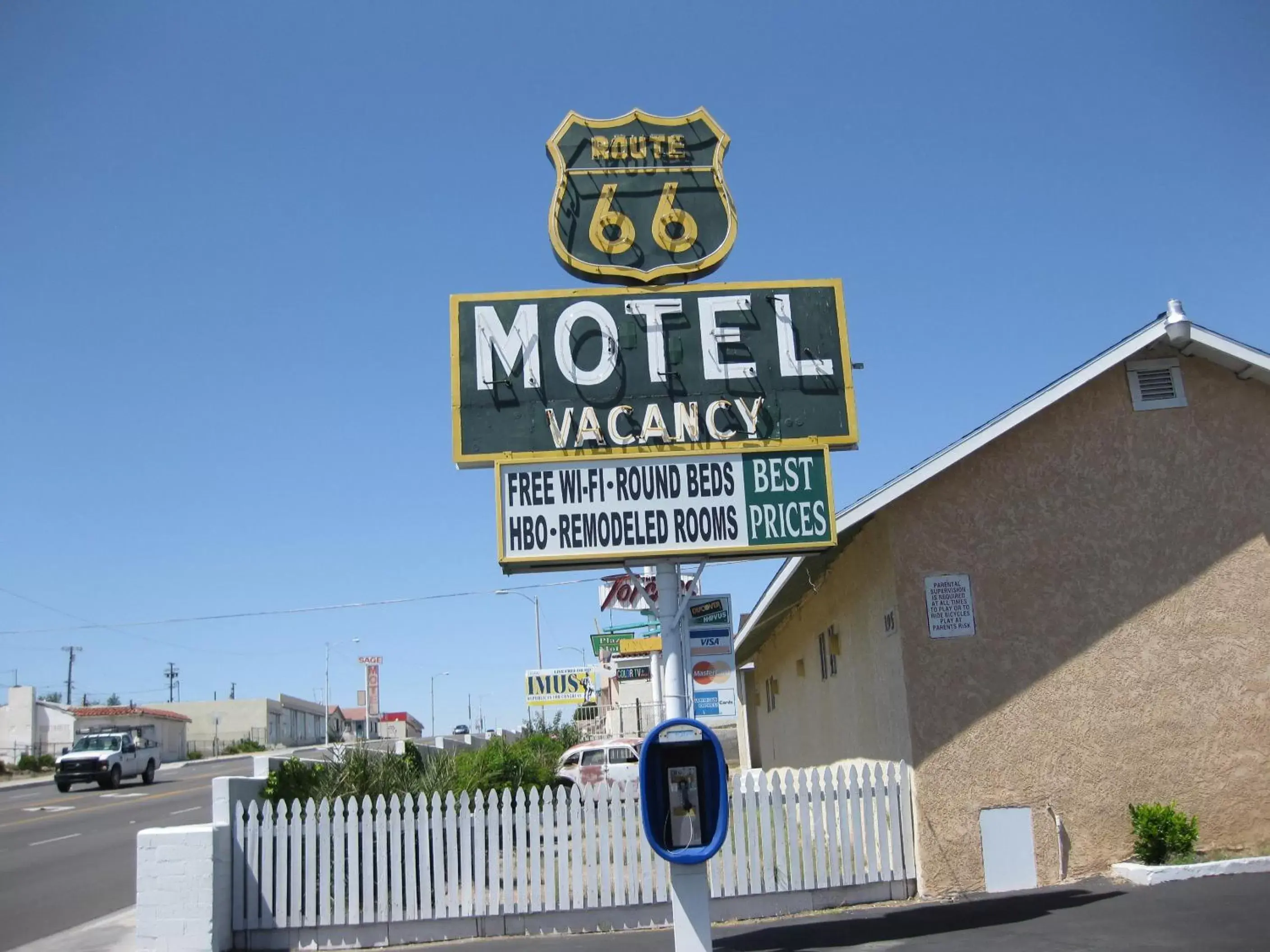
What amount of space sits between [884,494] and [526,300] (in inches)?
157

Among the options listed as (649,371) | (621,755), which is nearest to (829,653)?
(649,371)

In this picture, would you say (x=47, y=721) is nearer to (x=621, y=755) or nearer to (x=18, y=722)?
(x=18, y=722)

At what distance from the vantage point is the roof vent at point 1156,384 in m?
12.2

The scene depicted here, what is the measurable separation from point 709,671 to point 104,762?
26.0 metres

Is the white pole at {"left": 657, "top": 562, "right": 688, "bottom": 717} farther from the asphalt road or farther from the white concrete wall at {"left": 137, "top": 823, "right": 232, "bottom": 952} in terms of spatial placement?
the asphalt road

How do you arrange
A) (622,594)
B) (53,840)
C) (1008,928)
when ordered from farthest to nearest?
(622,594), (53,840), (1008,928)

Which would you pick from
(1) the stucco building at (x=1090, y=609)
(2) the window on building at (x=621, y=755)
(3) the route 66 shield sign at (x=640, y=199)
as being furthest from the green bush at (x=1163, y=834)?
(2) the window on building at (x=621, y=755)

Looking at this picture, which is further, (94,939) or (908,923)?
(94,939)

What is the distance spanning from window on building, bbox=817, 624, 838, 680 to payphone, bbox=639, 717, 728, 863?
611 centimetres

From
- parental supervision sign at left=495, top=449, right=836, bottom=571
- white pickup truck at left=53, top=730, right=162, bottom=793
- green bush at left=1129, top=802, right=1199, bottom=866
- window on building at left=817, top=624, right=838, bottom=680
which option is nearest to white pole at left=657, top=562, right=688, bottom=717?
parental supervision sign at left=495, top=449, right=836, bottom=571

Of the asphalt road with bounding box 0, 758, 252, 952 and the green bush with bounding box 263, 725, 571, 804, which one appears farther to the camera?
the asphalt road with bounding box 0, 758, 252, 952

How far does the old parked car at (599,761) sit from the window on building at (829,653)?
9.04 m

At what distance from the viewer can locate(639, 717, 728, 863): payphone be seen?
29.8 ft

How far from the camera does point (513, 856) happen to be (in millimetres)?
11219
